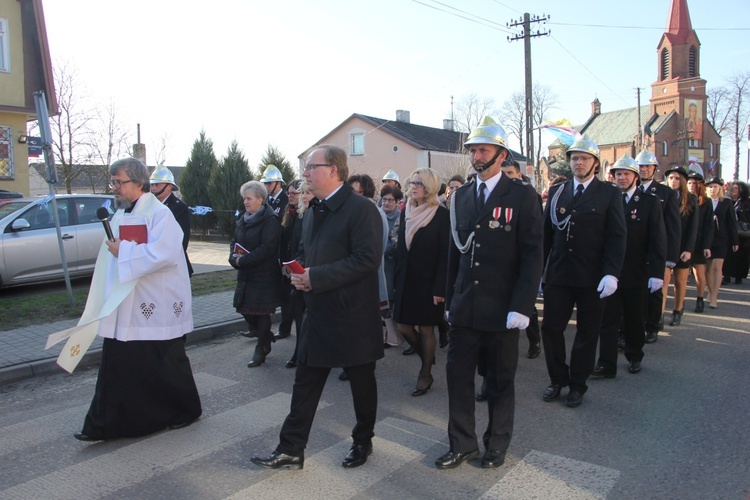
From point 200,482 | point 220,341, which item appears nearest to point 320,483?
point 200,482

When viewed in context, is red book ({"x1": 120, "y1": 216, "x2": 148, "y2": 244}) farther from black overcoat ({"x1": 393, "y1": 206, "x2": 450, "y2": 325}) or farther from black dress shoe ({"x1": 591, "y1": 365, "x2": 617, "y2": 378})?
black dress shoe ({"x1": 591, "y1": 365, "x2": 617, "y2": 378})

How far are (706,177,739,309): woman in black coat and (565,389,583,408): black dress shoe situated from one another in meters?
5.75

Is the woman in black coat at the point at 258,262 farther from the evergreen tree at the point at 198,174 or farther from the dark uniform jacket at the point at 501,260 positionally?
the evergreen tree at the point at 198,174

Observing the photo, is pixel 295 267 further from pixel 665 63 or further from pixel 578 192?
pixel 665 63

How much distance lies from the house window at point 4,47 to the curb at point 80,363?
1725cm

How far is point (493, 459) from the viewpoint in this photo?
3.82m

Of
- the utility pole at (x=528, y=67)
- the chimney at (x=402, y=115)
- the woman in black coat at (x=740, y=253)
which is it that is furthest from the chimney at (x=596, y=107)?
the woman in black coat at (x=740, y=253)

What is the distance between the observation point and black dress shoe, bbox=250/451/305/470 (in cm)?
374

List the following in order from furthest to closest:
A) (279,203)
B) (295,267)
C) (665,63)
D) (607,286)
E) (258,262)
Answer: (665,63) < (279,203) < (258,262) < (607,286) < (295,267)

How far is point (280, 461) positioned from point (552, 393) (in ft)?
8.31

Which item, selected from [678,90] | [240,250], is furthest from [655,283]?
[678,90]

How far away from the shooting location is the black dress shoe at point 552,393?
5121 mm

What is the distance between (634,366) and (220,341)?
489cm

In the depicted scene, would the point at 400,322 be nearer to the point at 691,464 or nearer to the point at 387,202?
the point at 387,202
